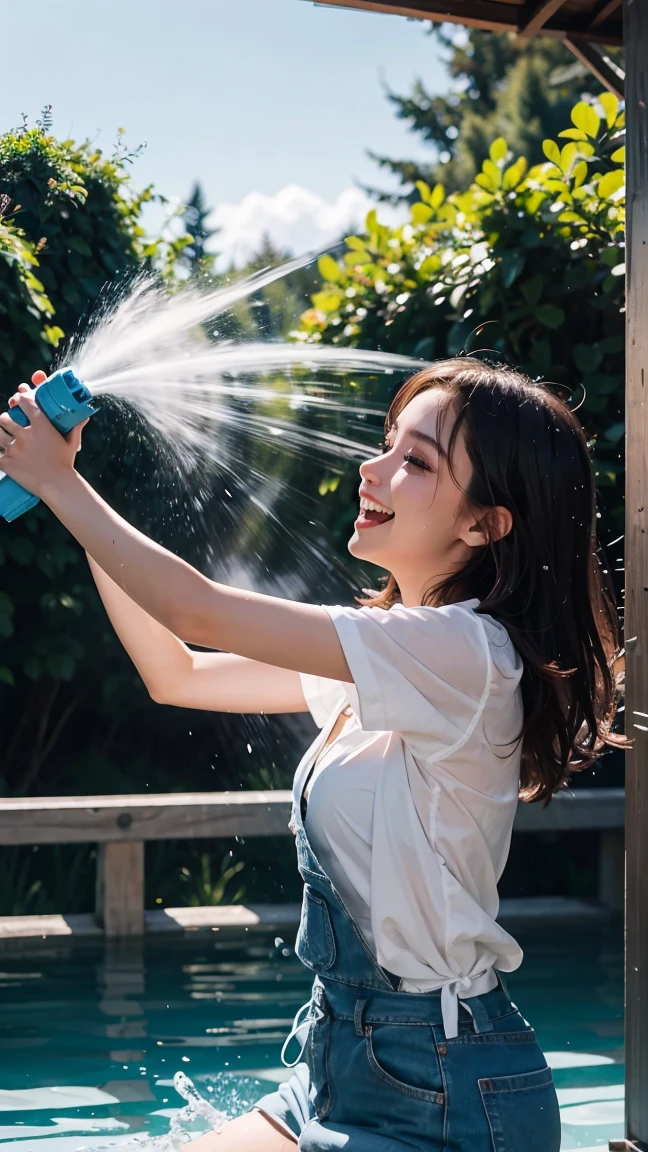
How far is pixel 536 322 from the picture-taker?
462cm

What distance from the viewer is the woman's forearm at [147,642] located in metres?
2.09

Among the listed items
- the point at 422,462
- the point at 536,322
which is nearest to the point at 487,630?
the point at 422,462

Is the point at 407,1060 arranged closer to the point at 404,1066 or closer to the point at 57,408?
the point at 404,1066

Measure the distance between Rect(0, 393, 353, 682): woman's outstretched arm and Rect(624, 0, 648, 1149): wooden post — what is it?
34.5 inches

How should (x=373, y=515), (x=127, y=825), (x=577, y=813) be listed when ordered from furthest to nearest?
1. (x=577, y=813)
2. (x=127, y=825)
3. (x=373, y=515)

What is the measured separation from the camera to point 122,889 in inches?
156

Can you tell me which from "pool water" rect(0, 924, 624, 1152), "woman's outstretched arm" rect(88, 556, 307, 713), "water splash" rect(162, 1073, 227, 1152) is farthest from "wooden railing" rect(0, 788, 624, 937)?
"woman's outstretched arm" rect(88, 556, 307, 713)

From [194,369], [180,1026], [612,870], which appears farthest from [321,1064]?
[612,870]

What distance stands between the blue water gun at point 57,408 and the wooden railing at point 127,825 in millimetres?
2356

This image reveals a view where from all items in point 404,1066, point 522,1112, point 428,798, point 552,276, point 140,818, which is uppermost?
point 552,276

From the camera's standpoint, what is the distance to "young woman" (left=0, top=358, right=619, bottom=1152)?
5.29ft

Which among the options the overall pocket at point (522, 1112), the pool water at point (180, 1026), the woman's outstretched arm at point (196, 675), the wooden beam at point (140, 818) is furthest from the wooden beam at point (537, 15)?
the pool water at point (180, 1026)

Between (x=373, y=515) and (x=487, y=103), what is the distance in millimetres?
25218

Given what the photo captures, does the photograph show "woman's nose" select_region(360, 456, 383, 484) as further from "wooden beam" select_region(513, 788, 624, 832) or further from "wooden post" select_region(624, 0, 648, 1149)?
"wooden beam" select_region(513, 788, 624, 832)
